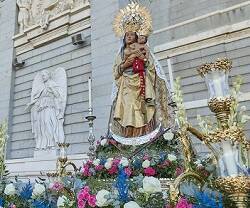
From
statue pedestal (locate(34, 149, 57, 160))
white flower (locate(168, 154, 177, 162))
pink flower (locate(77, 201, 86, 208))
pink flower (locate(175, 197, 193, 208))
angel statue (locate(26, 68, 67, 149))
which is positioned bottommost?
pink flower (locate(175, 197, 193, 208))

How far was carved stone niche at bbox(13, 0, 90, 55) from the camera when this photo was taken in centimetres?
850

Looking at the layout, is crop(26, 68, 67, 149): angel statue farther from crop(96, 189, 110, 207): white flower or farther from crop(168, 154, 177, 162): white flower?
crop(96, 189, 110, 207): white flower

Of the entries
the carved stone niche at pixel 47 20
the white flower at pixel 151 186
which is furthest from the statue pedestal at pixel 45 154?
the white flower at pixel 151 186

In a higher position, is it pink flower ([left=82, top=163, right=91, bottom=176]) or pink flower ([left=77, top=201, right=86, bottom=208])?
pink flower ([left=82, top=163, right=91, bottom=176])

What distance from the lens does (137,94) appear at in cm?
495

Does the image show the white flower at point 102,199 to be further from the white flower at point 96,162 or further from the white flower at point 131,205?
the white flower at point 96,162

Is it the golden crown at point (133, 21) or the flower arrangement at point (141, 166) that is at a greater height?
the golden crown at point (133, 21)

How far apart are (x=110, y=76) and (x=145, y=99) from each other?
8.71 feet

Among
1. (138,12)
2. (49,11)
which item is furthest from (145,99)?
(49,11)

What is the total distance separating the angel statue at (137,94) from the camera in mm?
4766

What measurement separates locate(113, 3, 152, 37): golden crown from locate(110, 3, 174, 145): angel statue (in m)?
0.02

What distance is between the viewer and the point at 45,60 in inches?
358

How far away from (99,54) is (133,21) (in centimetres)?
237

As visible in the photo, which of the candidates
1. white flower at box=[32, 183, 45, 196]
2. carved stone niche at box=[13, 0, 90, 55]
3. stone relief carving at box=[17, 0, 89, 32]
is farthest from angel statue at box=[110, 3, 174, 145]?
stone relief carving at box=[17, 0, 89, 32]
